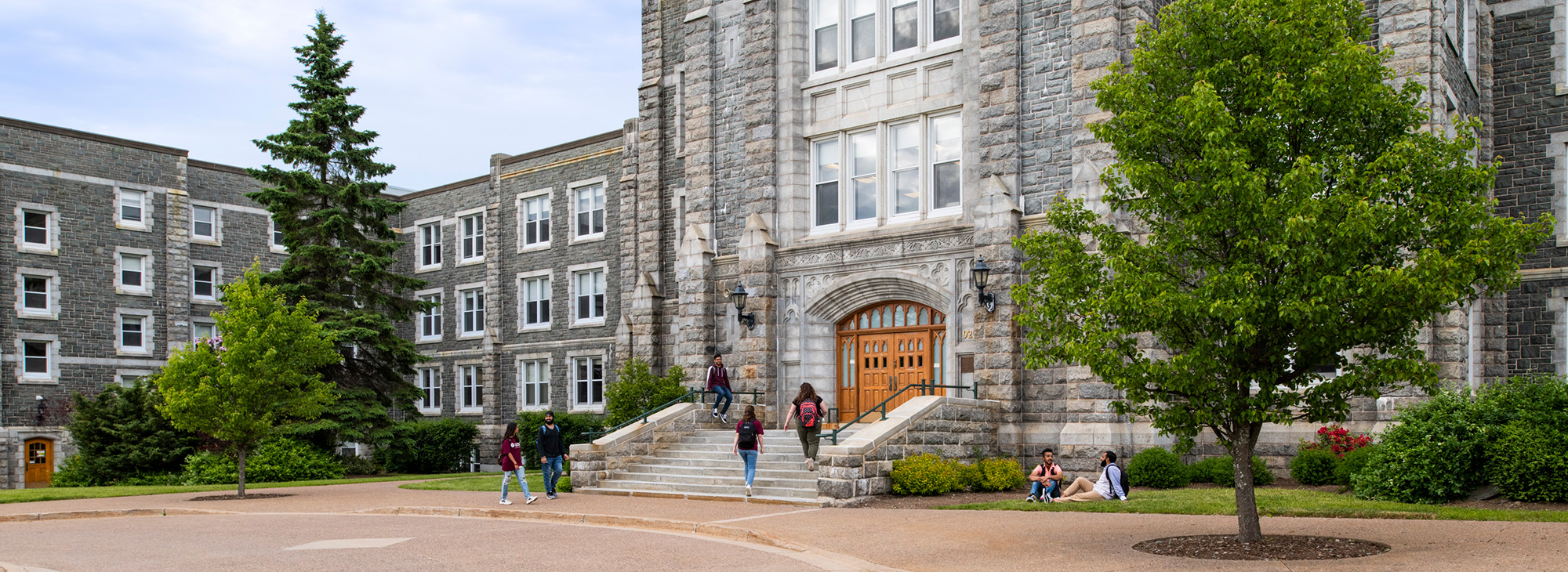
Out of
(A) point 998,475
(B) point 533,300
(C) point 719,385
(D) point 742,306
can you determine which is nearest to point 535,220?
(B) point 533,300

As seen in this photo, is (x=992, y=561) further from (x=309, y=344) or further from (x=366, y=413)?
(x=366, y=413)

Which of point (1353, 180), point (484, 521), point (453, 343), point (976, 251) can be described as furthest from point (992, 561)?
point (453, 343)

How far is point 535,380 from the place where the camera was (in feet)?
128

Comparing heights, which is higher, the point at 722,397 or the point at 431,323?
the point at 431,323

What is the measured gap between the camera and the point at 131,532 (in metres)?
15.1

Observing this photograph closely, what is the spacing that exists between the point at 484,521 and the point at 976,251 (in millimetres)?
9220

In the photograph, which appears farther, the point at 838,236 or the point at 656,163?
the point at 656,163

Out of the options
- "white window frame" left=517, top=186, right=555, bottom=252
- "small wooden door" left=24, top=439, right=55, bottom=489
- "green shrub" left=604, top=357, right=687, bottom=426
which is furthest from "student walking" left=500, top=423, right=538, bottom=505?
"small wooden door" left=24, top=439, right=55, bottom=489

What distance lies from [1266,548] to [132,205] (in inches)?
1511

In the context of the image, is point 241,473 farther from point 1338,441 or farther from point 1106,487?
point 1338,441

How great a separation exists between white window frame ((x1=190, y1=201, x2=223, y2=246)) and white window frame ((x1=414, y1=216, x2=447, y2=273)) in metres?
6.50

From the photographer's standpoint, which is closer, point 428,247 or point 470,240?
point 470,240

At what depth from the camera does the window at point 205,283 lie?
4094 cm

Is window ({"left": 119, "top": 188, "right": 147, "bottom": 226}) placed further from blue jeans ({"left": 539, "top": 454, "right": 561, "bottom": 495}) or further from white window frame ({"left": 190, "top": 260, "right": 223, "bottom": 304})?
blue jeans ({"left": 539, "top": 454, "right": 561, "bottom": 495})
